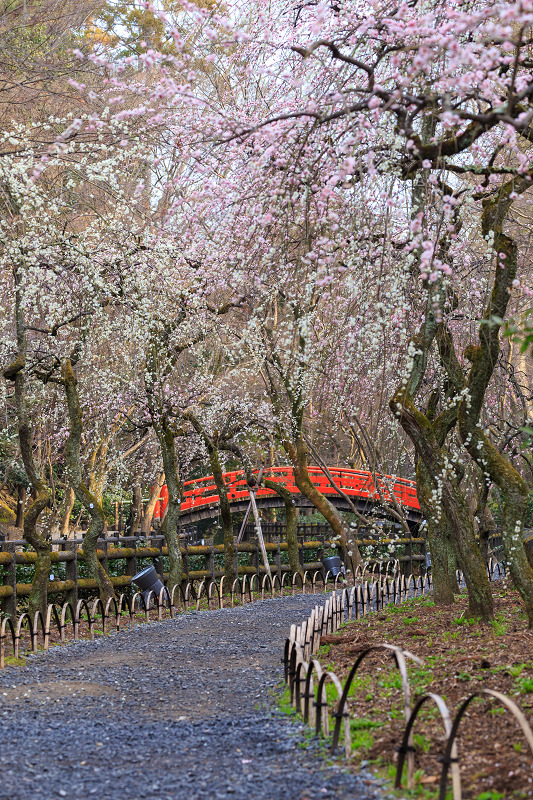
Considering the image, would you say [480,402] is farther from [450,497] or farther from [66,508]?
[66,508]

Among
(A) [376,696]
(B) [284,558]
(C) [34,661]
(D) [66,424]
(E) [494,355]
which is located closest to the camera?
(A) [376,696]

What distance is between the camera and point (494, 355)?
670 cm

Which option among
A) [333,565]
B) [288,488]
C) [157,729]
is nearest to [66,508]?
[288,488]

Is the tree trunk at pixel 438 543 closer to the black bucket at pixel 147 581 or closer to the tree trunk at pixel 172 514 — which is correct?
the black bucket at pixel 147 581

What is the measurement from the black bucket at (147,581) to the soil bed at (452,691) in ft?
13.1

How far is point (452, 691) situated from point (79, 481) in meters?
6.53

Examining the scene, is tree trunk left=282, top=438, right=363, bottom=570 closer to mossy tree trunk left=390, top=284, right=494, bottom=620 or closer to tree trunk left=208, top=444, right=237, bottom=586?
tree trunk left=208, top=444, right=237, bottom=586

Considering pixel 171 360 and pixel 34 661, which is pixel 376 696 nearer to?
pixel 34 661

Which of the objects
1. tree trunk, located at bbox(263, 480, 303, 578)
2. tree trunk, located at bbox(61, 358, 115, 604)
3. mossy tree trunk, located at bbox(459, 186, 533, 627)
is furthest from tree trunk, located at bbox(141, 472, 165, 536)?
mossy tree trunk, located at bbox(459, 186, 533, 627)

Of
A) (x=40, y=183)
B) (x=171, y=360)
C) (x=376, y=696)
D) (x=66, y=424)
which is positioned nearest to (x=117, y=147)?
(x=40, y=183)

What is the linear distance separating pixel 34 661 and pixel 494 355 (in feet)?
17.1

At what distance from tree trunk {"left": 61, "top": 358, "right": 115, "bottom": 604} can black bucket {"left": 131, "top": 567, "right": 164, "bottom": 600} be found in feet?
3.00

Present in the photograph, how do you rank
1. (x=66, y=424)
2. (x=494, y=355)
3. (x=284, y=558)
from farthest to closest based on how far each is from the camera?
1. (x=284, y=558)
2. (x=66, y=424)
3. (x=494, y=355)

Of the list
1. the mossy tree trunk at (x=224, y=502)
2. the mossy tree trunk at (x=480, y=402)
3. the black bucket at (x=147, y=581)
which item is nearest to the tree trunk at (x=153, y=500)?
the mossy tree trunk at (x=224, y=502)
